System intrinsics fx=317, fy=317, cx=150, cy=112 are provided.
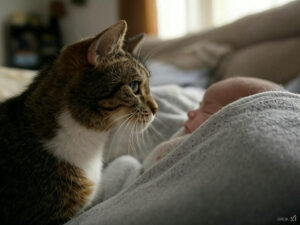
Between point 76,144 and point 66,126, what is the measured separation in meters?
0.05

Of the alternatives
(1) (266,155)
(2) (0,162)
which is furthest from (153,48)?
(1) (266,155)

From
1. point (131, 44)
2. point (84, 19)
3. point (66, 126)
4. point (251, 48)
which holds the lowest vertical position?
point (84, 19)

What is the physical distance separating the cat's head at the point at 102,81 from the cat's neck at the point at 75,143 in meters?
0.02

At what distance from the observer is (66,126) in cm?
80

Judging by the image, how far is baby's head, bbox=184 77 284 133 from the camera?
3.13 ft

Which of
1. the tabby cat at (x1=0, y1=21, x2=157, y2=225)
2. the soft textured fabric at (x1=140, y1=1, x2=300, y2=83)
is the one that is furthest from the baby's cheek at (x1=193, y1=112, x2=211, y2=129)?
the soft textured fabric at (x1=140, y1=1, x2=300, y2=83)

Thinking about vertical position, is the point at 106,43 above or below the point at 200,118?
above

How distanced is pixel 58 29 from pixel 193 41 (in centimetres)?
239

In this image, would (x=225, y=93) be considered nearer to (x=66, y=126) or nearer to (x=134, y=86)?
(x=134, y=86)

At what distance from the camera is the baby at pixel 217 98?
3.09 ft

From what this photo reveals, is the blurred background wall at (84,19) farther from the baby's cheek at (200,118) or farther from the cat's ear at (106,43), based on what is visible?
the cat's ear at (106,43)

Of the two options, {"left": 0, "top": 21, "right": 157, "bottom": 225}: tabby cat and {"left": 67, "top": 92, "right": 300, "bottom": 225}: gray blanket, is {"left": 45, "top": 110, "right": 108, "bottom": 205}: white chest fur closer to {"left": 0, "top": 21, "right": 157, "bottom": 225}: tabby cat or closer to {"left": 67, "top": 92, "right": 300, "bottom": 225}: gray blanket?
{"left": 0, "top": 21, "right": 157, "bottom": 225}: tabby cat

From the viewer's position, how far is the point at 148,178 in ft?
2.24

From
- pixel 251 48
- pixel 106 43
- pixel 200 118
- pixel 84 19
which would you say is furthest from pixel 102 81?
pixel 84 19
